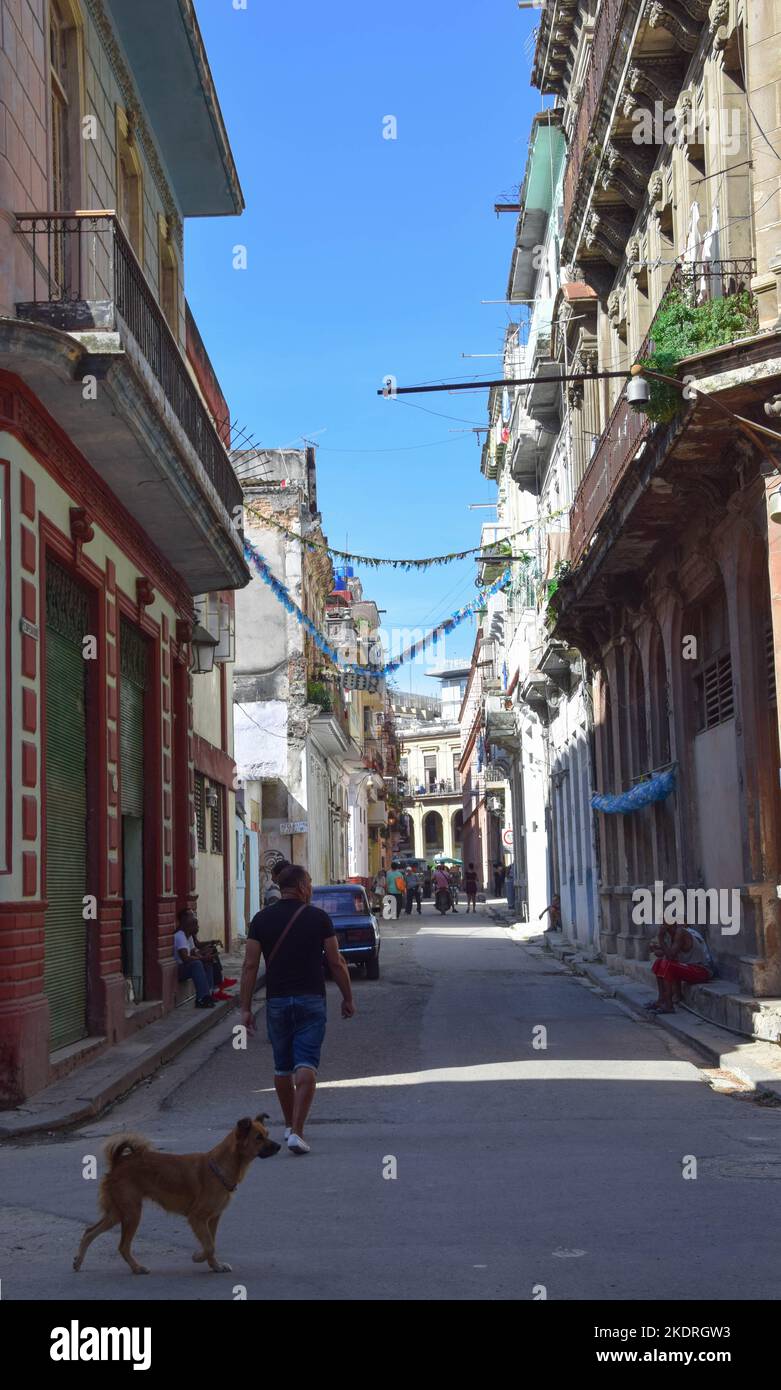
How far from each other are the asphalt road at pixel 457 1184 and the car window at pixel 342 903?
9261 mm

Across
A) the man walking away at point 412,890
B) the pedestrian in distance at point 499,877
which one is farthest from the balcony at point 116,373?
the pedestrian in distance at point 499,877

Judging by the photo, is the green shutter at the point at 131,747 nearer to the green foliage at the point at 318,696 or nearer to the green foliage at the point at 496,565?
the green foliage at the point at 496,565

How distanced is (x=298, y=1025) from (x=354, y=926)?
47.5 feet

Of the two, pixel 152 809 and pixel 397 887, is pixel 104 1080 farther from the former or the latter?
pixel 397 887

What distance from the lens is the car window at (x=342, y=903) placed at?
82.7 feet

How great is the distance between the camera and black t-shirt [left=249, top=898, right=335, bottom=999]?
9.79 m

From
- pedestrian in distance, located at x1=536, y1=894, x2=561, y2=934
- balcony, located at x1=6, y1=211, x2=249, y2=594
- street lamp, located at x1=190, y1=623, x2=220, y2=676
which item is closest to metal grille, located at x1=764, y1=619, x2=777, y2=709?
balcony, located at x1=6, y1=211, x2=249, y2=594

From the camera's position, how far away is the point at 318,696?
1754 inches

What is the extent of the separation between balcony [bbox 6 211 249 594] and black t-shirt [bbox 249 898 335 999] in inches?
181

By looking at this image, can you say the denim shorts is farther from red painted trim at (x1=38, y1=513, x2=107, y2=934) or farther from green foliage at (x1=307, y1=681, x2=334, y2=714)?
green foliage at (x1=307, y1=681, x2=334, y2=714)

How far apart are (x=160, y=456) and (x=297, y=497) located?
30.6 meters

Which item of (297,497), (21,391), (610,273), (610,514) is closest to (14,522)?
(21,391)
